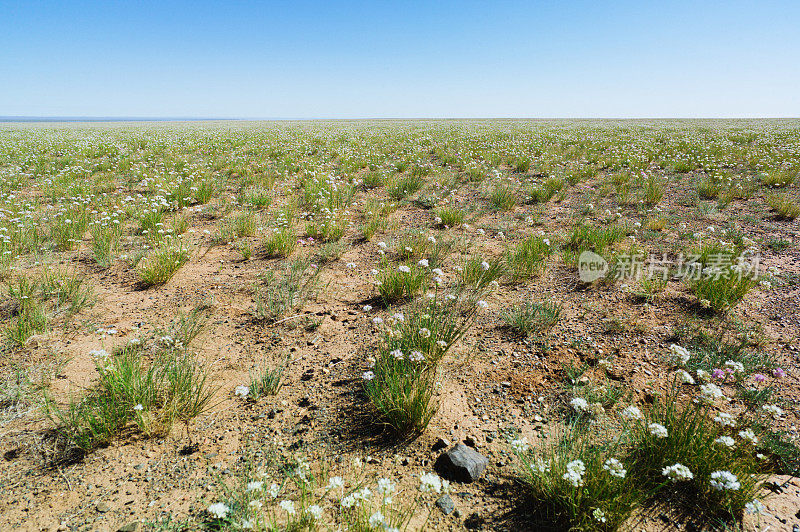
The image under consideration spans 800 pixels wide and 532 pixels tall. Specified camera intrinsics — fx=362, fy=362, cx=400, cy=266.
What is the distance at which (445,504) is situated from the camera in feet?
7.22

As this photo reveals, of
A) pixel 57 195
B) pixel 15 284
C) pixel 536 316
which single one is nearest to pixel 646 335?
pixel 536 316

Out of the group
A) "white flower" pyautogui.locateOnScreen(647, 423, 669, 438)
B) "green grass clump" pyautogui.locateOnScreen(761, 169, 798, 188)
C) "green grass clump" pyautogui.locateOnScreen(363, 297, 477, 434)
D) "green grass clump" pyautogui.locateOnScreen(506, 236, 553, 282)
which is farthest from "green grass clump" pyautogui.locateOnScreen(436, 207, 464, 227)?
"green grass clump" pyautogui.locateOnScreen(761, 169, 798, 188)

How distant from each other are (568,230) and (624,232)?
90cm

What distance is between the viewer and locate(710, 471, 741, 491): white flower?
1.88m

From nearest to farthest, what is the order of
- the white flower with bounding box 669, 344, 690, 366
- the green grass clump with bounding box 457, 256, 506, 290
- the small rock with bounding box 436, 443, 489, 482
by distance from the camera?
the small rock with bounding box 436, 443, 489, 482 → the white flower with bounding box 669, 344, 690, 366 → the green grass clump with bounding box 457, 256, 506, 290

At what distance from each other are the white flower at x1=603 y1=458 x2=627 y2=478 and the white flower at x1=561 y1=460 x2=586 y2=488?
127mm

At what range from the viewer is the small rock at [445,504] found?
217cm

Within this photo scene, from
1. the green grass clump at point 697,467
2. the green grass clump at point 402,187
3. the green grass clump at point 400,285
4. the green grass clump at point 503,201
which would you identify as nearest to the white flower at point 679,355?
the green grass clump at point 697,467

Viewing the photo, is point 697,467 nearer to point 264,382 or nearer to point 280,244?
point 264,382

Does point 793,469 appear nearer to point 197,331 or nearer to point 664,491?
point 664,491

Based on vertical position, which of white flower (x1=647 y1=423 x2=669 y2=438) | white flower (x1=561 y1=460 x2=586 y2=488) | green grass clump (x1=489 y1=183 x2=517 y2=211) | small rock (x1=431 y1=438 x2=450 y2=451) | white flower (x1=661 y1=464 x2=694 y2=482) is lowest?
small rock (x1=431 y1=438 x2=450 y2=451)

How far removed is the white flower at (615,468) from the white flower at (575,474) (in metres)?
0.13

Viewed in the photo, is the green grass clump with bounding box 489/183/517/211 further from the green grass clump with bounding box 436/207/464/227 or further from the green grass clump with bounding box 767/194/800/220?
the green grass clump with bounding box 767/194/800/220

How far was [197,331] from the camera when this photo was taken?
12.0 ft
